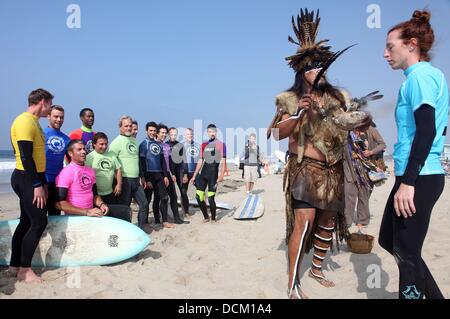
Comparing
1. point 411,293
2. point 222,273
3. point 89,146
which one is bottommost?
point 222,273

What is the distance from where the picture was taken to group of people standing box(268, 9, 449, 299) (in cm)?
212

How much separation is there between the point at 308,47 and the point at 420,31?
1226 millimetres

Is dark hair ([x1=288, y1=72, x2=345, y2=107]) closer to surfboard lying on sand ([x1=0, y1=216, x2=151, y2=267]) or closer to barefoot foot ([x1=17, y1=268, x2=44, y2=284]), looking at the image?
surfboard lying on sand ([x1=0, y1=216, x2=151, y2=267])

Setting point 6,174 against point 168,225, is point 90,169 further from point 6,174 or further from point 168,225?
point 6,174

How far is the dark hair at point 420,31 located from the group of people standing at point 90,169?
3670 mm

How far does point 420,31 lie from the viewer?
2.22 metres

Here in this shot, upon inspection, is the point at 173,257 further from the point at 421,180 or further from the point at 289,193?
the point at 421,180

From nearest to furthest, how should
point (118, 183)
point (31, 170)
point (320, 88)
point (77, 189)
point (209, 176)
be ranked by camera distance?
point (320, 88) < point (31, 170) < point (77, 189) < point (118, 183) < point (209, 176)

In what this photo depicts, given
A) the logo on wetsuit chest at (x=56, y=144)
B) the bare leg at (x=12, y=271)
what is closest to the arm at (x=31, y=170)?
the bare leg at (x=12, y=271)

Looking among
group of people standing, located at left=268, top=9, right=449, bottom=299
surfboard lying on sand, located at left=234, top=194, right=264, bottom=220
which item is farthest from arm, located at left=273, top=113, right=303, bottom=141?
surfboard lying on sand, located at left=234, top=194, right=264, bottom=220

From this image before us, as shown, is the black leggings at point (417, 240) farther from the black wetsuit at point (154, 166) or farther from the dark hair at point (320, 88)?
the black wetsuit at point (154, 166)

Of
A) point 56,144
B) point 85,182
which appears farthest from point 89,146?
point 85,182
